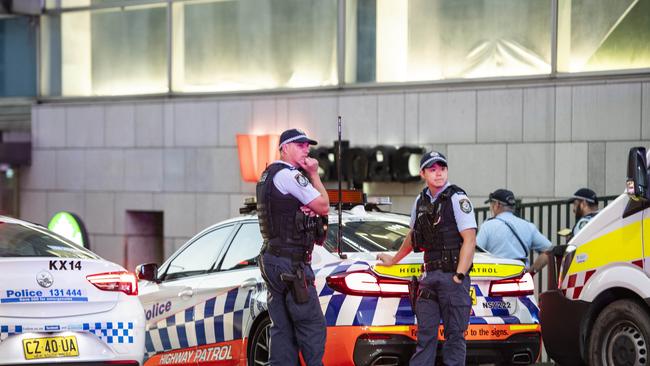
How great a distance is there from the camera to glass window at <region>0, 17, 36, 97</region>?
19.2 meters

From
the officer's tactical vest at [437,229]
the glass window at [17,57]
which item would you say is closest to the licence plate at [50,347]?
the officer's tactical vest at [437,229]

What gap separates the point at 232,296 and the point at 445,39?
7396 millimetres

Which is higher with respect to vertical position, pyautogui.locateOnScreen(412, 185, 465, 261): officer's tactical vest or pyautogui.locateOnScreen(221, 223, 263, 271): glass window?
pyautogui.locateOnScreen(412, 185, 465, 261): officer's tactical vest

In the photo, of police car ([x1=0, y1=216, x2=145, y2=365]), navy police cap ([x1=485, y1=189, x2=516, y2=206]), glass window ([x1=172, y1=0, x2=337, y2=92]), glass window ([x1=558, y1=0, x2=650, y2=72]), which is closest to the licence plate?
police car ([x1=0, y1=216, x2=145, y2=365])

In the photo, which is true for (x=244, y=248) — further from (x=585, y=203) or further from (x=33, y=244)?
(x=585, y=203)

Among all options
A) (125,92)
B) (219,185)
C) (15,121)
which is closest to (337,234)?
(219,185)

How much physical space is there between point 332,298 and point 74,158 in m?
11.4

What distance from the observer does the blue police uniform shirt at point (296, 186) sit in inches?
303

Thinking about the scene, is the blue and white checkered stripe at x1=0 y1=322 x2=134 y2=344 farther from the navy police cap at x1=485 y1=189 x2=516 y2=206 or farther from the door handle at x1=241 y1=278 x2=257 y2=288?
the navy police cap at x1=485 y1=189 x2=516 y2=206

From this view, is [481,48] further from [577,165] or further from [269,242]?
[269,242]

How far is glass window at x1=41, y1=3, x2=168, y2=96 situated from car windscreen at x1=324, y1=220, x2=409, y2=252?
30.6 ft

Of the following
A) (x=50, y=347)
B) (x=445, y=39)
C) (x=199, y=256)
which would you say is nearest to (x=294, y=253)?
(x=50, y=347)

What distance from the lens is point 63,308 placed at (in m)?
7.79

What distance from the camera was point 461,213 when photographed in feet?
26.6
